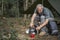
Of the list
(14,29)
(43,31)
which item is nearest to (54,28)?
(43,31)

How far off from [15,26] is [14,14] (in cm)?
18

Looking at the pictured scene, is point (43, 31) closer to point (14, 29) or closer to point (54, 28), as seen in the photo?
point (54, 28)

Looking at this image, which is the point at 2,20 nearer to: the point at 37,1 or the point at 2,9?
the point at 2,9

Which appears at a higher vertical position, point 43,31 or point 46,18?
point 46,18

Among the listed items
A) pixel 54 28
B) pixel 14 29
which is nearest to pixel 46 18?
pixel 54 28

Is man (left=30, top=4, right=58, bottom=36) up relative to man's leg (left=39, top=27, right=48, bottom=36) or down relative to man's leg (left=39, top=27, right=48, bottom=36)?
up

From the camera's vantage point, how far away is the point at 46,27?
5145 mm

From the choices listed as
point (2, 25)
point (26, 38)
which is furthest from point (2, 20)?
point (26, 38)

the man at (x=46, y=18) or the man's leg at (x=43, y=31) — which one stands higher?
the man at (x=46, y=18)

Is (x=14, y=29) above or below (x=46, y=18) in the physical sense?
below

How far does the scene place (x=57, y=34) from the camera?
200 inches

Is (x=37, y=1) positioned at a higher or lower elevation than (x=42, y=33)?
higher

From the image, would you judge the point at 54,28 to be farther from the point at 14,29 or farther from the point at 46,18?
the point at 14,29

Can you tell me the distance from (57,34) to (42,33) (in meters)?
0.20
